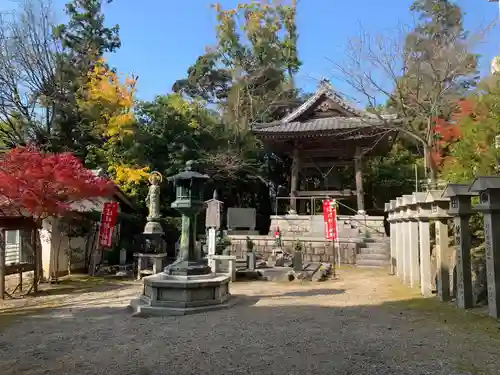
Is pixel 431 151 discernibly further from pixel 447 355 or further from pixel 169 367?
pixel 169 367

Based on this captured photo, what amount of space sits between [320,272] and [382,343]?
25.0 feet

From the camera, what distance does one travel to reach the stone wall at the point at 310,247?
55.8 feet

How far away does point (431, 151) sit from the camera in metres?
16.5

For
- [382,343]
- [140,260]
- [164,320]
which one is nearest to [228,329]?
[164,320]

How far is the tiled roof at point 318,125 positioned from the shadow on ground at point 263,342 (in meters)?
12.7

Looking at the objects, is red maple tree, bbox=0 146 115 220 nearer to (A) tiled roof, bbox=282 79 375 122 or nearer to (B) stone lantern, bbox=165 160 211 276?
(B) stone lantern, bbox=165 160 211 276

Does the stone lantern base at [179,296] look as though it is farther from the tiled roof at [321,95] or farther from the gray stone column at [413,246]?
the tiled roof at [321,95]

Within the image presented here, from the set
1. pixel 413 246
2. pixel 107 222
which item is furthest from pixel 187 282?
pixel 107 222

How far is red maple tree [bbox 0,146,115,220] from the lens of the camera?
9.81 m

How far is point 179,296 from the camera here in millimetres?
7926

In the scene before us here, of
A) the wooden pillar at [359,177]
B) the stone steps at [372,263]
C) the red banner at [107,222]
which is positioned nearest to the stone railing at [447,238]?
the stone steps at [372,263]

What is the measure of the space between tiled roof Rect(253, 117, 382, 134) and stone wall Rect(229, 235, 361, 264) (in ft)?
17.9

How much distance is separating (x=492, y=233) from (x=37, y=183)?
9741 mm

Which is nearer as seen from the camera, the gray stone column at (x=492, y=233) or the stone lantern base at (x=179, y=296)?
the gray stone column at (x=492, y=233)
